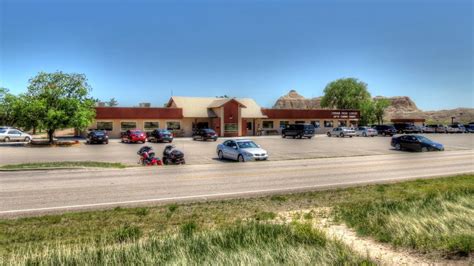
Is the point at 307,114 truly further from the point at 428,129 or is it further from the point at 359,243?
the point at 359,243

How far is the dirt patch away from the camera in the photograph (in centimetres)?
704

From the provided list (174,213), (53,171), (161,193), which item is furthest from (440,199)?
(53,171)

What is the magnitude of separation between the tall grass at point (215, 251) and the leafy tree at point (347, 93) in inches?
3800

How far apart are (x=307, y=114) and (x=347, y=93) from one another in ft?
124

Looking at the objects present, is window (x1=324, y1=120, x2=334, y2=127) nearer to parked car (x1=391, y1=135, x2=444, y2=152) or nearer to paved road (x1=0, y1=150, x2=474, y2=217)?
parked car (x1=391, y1=135, x2=444, y2=152)

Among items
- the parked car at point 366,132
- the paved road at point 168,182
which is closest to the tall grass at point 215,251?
the paved road at point 168,182

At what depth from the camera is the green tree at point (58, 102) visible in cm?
3828

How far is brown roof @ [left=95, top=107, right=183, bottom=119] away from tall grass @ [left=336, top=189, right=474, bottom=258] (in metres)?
47.2

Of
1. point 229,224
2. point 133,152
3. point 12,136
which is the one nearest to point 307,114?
point 133,152

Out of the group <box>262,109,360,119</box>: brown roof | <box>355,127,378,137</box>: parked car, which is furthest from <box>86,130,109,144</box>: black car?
<box>355,127,378,137</box>: parked car

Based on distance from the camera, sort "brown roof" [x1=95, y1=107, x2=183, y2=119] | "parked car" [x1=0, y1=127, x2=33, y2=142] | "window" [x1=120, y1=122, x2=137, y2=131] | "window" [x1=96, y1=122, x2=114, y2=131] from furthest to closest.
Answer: "window" [x1=120, y1=122, x2=137, y2=131] → "window" [x1=96, y1=122, x2=114, y2=131] → "brown roof" [x1=95, y1=107, x2=183, y2=119] → "parked car" [x1=0, y1=127, x2=33, y2=142]

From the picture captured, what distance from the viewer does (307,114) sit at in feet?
224

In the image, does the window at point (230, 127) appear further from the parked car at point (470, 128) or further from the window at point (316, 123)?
the parked car at point (470, 128)

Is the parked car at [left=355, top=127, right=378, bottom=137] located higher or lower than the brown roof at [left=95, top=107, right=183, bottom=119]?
lower
